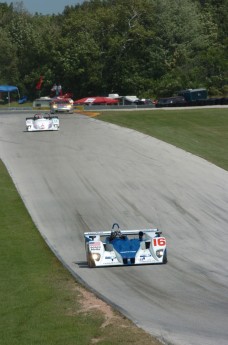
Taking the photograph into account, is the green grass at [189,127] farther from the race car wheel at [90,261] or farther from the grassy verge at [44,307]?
the race car wheel at [90,261]

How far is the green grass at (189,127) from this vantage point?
45.2 metres

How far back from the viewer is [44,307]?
15.4 m

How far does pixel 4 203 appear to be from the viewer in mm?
30844

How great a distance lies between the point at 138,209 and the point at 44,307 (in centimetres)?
1433

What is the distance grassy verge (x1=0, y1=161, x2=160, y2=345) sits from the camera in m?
12.7

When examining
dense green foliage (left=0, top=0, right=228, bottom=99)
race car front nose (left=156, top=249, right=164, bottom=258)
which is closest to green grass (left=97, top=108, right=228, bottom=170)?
race car front nose (left=156, top=249, right=164, bottom=258)

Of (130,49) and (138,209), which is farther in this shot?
(130,49)

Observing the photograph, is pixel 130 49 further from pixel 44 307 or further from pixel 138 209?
pixel 44 307

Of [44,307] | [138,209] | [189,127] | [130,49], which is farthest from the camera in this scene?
[130,49]

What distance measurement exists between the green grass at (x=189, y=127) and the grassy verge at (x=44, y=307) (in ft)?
59.8

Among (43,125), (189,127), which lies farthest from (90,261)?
(189,127)

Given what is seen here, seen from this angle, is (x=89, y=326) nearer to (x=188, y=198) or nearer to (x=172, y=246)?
(x=172, y=246)

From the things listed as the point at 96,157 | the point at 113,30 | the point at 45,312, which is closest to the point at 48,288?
the point at 45,312

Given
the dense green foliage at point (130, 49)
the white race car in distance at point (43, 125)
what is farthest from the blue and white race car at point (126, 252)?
the dense green foliage at point (130, 49)
